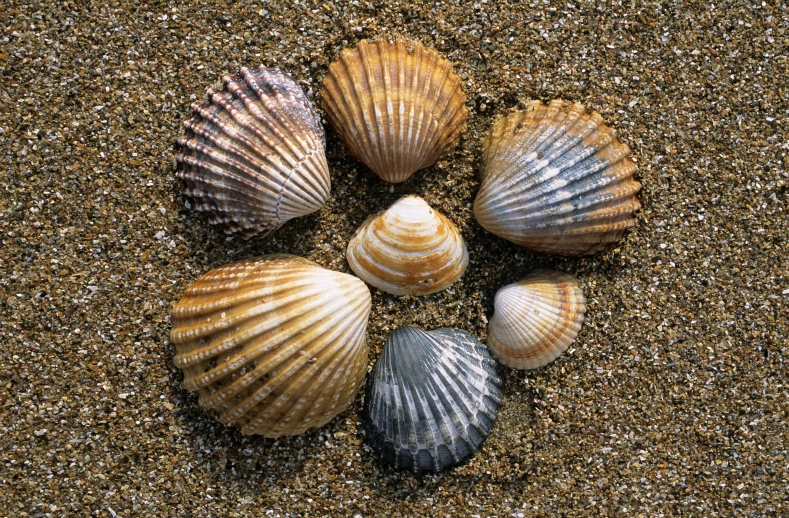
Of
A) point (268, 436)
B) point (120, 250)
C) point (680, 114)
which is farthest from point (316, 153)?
point (680, 114)

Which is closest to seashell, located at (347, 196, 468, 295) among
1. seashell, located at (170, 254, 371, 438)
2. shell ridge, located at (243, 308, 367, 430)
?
seashell, located at (170, 254, 371, 438)

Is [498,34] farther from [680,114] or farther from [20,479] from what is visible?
[20,479]

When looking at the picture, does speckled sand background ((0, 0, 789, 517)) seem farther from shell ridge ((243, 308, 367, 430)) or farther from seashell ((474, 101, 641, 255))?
shell ridge ((243, 308, 367, 430))

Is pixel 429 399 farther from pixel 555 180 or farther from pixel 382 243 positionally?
pixel 555 180

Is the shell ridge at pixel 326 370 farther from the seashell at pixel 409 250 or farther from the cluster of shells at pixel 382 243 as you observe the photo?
the seashell at pixel 409 250

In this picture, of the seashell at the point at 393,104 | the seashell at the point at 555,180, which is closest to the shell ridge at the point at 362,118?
the seashell at the point at 393,104

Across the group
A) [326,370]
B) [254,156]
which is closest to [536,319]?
[326,370]

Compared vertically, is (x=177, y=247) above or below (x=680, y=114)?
below
